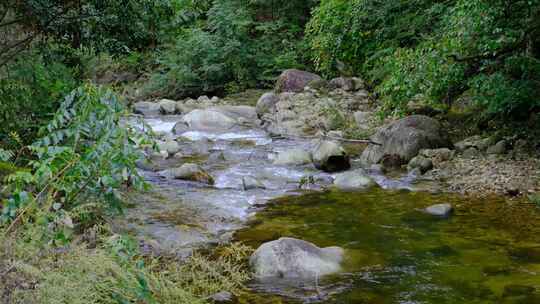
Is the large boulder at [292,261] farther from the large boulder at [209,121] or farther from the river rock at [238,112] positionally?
the river rock at [238,112]

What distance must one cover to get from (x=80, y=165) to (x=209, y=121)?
11182 mm

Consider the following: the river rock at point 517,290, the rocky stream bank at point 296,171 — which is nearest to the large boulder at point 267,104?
the rocky stream bank at point 296,171

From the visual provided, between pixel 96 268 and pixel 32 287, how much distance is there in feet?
1.05

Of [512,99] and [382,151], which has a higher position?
[512,99]

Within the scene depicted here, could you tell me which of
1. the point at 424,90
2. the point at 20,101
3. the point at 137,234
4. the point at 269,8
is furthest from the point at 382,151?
the point at 269,8

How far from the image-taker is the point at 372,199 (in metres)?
7.52

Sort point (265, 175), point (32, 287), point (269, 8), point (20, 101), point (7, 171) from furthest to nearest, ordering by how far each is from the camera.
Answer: point (269, 8) → point (265, 175) → point (20, 101) → point (7, 171) → point (32, 287)

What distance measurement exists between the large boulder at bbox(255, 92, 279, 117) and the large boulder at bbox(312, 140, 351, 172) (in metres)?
5.86

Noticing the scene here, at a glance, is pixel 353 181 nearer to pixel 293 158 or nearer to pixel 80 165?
pixel 293 158

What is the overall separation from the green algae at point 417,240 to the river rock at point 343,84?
8.49 meters

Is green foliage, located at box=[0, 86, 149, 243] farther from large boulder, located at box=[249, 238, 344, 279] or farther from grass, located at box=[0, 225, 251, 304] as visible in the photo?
large boulder, located at box=[249, 238, 344, 279]

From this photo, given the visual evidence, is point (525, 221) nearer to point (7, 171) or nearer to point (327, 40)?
point (7, 171)

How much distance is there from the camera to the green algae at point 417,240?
453 centimetres

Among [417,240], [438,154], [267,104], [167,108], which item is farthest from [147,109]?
[417,240]
